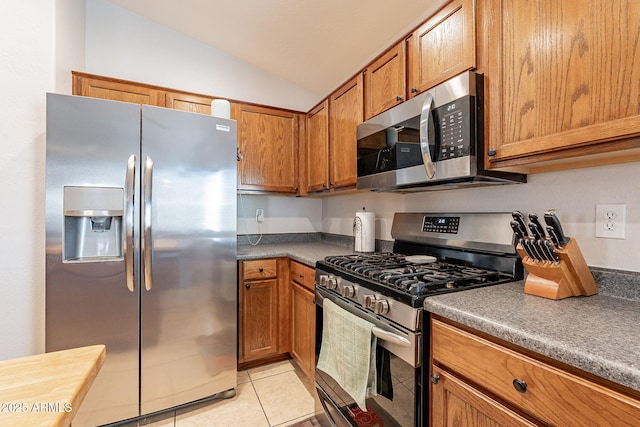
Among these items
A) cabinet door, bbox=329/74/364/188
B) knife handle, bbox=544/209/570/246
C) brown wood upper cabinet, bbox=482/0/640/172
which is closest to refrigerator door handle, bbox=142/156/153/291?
cabinet door, bbox=329/74/364/188

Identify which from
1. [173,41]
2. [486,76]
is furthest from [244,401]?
[173,41]

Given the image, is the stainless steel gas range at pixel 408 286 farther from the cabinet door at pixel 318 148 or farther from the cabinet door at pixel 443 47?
the cabinet door at pixel 318 148

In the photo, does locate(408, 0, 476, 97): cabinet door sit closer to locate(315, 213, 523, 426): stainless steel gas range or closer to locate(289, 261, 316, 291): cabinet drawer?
locate(315, 213, 523, 426): stainless steel gas range

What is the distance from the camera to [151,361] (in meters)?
1.70

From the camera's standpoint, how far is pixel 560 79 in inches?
36.6

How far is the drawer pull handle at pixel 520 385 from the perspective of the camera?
730 millimetres

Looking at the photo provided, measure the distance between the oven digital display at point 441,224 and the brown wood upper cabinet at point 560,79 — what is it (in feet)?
1.56

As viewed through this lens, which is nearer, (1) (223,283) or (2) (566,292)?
(2) (566,292)

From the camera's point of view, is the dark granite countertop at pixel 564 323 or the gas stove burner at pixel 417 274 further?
the gas stove burner at pixel 417 274

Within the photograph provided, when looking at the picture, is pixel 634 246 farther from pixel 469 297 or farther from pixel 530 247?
pixel 469 297

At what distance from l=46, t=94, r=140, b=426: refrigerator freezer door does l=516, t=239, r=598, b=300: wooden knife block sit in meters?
1.93

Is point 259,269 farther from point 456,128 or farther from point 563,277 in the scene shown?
point 563,277

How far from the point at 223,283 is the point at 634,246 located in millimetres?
1977

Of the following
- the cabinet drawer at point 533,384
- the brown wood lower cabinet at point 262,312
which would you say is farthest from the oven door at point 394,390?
the brown wood lower cabinet at point 262,312
